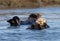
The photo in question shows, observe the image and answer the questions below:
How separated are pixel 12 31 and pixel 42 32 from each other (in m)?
2.05

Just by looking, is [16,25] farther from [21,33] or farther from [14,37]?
[14,37]

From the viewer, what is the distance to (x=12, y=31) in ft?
74.7

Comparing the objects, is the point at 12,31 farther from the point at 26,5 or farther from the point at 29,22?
the point at 26,5

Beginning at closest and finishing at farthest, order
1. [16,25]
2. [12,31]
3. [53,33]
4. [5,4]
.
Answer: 1. [53,33]
2. [12,31]
3. [16,25]
4. [5,4]

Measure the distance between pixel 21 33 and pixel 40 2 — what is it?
41073 mm

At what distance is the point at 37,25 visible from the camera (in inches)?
862

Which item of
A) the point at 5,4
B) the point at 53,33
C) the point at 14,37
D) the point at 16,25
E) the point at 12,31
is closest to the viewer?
the point at 14,37

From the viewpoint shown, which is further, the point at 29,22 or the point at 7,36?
the point at 29,22

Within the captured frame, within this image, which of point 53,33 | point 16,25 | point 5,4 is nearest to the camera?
point 53,33

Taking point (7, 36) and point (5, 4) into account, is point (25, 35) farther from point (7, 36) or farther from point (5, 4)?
point (5, 4)

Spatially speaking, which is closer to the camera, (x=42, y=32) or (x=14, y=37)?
(x=14, y=37)

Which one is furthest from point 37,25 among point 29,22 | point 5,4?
point 5,4

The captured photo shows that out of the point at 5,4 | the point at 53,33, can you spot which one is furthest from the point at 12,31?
the point at 5,4

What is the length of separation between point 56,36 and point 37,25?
6.79 feet
